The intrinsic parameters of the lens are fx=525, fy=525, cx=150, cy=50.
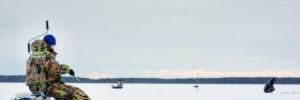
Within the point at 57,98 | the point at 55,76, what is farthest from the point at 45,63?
the point at 57,98

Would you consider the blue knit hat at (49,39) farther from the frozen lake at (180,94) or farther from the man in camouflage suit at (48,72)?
the frozen lake at (180,94)

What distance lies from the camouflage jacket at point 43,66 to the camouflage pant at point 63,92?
8cm

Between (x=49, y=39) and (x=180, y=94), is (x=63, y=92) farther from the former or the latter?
(x=180, y=94)

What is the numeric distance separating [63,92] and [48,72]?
0.39 meters

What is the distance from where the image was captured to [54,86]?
22.1ft

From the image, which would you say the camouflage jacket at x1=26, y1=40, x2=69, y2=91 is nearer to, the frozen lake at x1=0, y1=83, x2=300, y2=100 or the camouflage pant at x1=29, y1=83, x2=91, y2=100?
the camouflage pant at x1=29, y1=83, x2=91, y2=100

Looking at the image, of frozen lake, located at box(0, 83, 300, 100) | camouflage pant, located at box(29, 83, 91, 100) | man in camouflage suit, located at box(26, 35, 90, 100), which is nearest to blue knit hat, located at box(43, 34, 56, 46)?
man in camouflage suit, located at box(26, 35, 90, 100)

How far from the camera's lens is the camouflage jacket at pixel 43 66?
6469 mm

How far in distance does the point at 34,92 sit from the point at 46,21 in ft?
3.22

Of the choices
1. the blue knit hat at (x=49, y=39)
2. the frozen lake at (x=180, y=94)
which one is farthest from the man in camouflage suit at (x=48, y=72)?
the frozen lake at (x=180, y=94)

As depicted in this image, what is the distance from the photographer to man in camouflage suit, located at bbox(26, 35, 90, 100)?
6.51m

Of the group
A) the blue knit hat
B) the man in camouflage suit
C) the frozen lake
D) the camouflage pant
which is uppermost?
the blue knit hat

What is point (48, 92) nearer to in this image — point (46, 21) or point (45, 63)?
point (45, 63)

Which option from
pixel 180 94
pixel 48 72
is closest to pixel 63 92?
pixel 48 72
